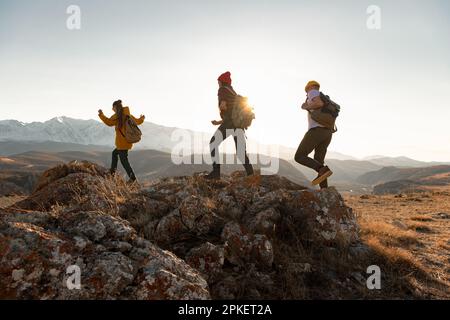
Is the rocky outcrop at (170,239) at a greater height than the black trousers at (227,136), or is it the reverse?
the black trousers at (227,136)

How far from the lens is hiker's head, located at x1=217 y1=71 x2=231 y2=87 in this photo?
27.8ft

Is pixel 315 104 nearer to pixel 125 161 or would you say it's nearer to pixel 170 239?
pixel 170 239

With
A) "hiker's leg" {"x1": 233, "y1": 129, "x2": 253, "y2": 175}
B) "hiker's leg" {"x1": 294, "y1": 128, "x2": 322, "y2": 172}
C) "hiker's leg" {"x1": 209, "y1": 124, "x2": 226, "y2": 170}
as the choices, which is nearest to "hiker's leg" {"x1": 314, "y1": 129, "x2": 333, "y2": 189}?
"hiker's leg" {"x1": 294, "y1": 128, "x2": 322, "y2": 172}

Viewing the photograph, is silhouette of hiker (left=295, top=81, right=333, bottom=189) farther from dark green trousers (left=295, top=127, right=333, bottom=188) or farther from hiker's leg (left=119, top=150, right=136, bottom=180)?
hiker's leg (left=119, top=150, right=136, bottom=180)

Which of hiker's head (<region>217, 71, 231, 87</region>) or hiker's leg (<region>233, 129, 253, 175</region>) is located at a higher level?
hiker's head (<region>217, 71, 231, 87</region>)

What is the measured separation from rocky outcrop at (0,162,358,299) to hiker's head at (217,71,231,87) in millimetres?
2550

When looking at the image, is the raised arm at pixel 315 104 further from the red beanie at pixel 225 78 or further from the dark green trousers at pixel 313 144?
the red beanie at pixel 225 78

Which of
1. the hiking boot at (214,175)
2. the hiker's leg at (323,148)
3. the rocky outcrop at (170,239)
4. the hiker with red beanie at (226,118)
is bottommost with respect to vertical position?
the rocky outcrop at (170,239)

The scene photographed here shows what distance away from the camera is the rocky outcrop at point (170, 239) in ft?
11.5

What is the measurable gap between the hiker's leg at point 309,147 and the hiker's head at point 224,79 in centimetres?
249

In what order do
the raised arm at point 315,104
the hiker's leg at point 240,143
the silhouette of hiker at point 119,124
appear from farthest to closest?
the silhouette of hiker at point 119,124
the hiker's leg at point 240,143
the raised arm at point 315,104

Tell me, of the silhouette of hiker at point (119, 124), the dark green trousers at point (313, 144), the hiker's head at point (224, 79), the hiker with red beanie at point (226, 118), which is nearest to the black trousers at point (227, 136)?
the hiker with red beanie at point (226, 118)
